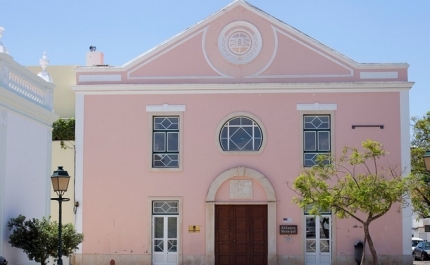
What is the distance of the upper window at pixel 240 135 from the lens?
84.4 ft

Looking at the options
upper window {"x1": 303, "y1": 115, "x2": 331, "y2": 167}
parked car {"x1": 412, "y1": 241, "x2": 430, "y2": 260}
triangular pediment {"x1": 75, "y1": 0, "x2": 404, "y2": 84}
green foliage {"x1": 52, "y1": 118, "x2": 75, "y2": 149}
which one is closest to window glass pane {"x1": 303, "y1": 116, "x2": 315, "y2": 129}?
upper window {"x1": 303, "y1": 115, "x2": 331, "y2": 167}

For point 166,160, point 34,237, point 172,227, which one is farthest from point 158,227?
point 34,237

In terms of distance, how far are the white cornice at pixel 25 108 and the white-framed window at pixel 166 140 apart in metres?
6.68

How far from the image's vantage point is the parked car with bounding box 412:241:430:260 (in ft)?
122

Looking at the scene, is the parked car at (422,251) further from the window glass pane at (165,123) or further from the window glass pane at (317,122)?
the window glass pane at (165,123)

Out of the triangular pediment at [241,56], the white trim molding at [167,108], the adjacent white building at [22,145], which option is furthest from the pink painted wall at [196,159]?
the adjacent white building at [22,145]

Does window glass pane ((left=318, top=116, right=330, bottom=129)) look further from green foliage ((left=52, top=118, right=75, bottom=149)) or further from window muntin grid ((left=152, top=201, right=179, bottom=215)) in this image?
green foliage ((left=52, top=118, right=75, bottom=149))

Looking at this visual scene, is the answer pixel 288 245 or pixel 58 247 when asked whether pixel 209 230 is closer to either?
pixel 288 245

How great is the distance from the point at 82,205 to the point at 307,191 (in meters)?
8.82

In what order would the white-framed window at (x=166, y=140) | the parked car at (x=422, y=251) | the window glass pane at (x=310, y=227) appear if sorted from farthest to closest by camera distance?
the parked car at (x=422, y=251) → the white-framed window at (x=166, y=140) → the window glass pane at (x=310, y=227)

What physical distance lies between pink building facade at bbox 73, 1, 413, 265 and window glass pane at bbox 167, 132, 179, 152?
0.11 feet

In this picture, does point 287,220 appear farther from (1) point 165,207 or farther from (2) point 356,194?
(2) point 356,194

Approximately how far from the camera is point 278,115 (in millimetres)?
25625

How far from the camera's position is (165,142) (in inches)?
1016
